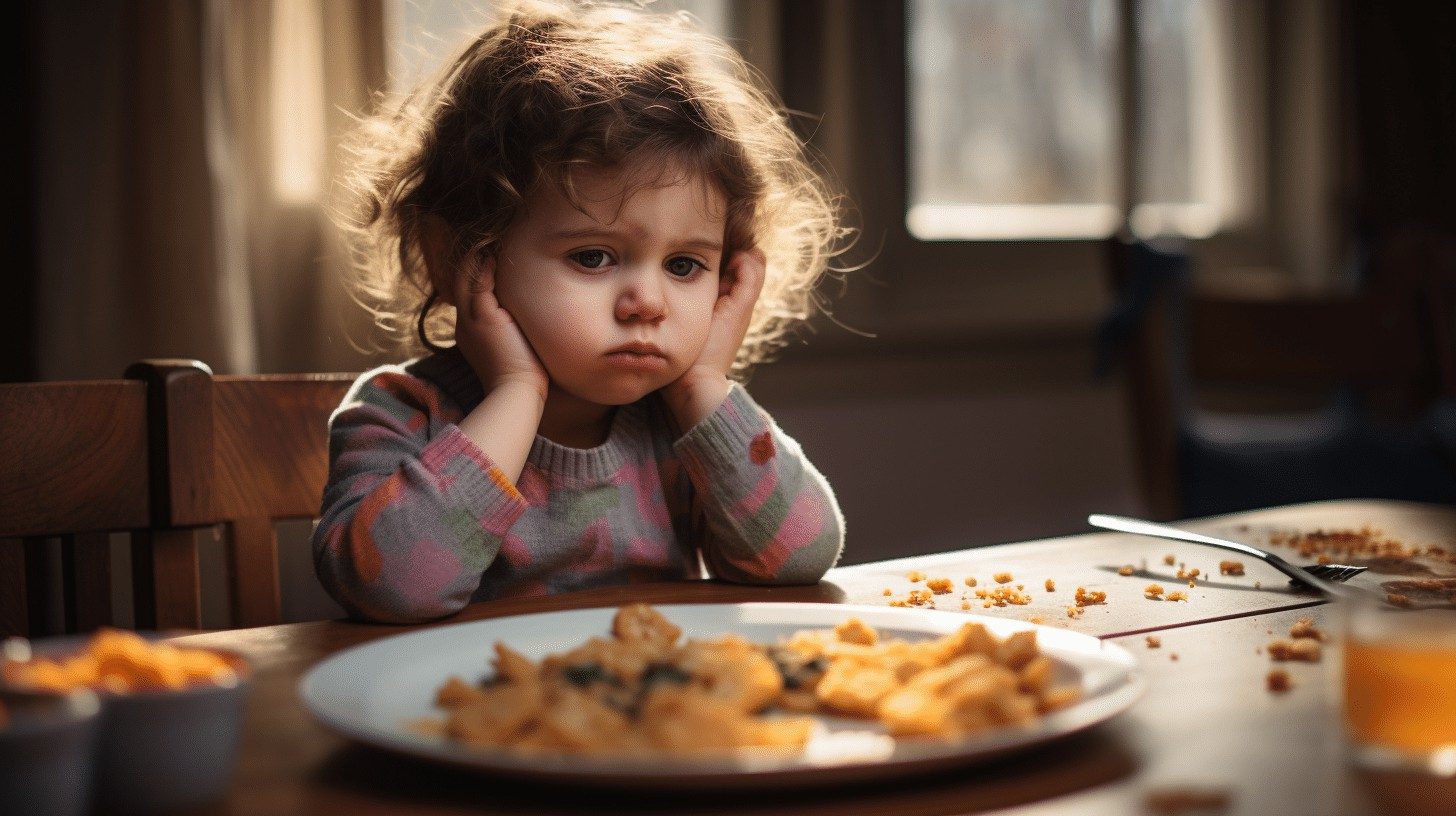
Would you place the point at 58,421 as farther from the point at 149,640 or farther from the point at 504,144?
the point at 149,640

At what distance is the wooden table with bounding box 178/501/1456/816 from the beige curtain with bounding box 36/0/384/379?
A: 107cm

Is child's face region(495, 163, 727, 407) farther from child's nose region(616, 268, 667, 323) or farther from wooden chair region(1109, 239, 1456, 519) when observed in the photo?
wooden chair region(1109, 239, 1456, 519)

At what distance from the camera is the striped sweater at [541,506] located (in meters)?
0.87

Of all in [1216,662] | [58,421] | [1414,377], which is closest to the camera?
[1216,662]

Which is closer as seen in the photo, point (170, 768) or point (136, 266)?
point (170, 768)

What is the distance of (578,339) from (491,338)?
73mm

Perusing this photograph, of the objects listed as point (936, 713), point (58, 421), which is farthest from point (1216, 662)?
point (58, 421)

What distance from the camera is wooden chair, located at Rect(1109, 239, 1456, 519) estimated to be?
1.99m

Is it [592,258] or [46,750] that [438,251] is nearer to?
[592,258]

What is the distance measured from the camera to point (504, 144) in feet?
3.41

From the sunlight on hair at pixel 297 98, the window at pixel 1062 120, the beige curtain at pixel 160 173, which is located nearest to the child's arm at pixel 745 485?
the beige curtain at pixel 160 173

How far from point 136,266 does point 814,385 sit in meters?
1.16

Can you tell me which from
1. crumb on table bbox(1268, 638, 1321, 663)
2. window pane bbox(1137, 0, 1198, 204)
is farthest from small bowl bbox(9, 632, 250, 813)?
window pane bbox(1137, 0, 1198, 204)

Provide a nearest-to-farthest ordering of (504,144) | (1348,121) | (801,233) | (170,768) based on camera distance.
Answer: (170,768)
(504,144)
(801,233)
(1348,121)
